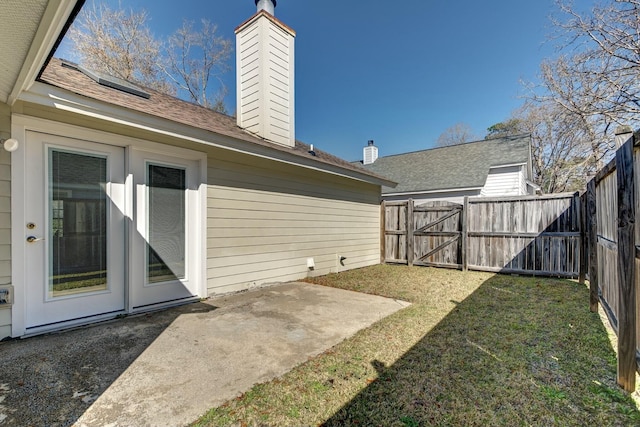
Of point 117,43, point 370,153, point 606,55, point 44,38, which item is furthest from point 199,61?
point 606,55

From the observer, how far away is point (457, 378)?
2148mm

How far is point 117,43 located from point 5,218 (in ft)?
37.5

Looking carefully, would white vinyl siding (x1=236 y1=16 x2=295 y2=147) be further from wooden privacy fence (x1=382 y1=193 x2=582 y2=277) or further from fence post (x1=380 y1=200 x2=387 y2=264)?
wooden privacy fence (x1=382 y1=193 x2=582 y2=277)

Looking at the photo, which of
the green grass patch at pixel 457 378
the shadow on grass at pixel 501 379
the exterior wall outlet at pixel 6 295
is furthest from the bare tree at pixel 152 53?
the shadow on grass at pixel 501 379

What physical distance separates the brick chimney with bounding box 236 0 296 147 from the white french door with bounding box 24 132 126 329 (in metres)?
2.69

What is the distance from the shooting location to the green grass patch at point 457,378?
173 centimetres

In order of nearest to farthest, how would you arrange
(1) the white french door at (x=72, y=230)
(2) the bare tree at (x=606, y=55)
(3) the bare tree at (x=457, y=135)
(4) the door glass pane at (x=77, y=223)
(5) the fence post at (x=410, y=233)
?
(1) the white french door at (x=72, y=230) → (4) the door glass pane at (x=77, y=223) → (2) the bare tree at (x=606, y=55) → (5) the fence post at (x=410, y=233) → (3) the bare tree at (x=457, y=135)

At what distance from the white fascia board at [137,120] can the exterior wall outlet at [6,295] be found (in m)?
1.73

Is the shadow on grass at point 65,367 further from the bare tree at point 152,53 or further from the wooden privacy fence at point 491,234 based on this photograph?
the bare tree at point 152,53

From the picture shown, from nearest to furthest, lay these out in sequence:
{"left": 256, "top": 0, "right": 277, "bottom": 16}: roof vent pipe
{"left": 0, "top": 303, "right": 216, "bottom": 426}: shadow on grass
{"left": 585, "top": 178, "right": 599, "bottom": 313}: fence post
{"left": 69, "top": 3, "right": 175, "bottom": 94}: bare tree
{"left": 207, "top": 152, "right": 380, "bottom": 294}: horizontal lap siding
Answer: {"left": 0, "top": 303, "right": 216, "bottom": 426}: shadow on grass < {"left": 585, "top": 178, "right": 599, "bottom": 313}: fence post < {"left": 207, "top": 152, "right": 380, "bottom": 294}: horizontal lap siding < {"left": 256, "top": 0, "right": 277, "bottom": 16}: roof vent pipe < {"left": 69, "top": 3, "right": 175, "bottom": 94}: bare tree

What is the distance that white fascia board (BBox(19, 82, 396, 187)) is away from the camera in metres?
2.59

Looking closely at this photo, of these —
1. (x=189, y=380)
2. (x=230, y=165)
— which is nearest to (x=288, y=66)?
(x=230, y=165)

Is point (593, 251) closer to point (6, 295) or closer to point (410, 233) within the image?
point (410, 233)

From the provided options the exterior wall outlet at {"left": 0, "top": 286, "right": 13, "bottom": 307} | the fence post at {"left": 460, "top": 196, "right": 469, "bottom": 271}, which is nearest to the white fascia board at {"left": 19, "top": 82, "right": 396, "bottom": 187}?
the exterior wall outlet at {"left": 0, "top": 286, "right": 13, "bottom": 307}
